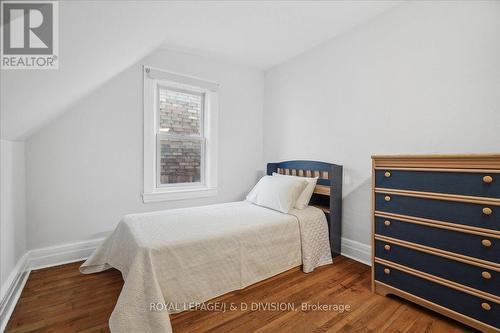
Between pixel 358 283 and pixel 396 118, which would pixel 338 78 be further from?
pixel 358 283

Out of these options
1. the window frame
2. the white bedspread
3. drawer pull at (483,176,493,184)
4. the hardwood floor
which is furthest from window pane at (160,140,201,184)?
drawer pull at (483,176,493,184)

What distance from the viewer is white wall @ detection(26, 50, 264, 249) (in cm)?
235

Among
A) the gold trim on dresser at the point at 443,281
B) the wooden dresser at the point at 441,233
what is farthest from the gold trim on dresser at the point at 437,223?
the gold trim on dresser at the point at 443,281

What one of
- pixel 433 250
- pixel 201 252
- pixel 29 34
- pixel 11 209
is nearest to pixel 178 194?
pixel 201 252

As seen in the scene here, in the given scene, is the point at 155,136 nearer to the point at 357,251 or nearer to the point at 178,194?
the point at 178,194

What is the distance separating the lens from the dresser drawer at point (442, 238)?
4.73 feet

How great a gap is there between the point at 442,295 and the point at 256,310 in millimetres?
1282

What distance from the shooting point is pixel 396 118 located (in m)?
2.29

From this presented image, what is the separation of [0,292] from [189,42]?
2.80 m

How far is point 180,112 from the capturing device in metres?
3.20

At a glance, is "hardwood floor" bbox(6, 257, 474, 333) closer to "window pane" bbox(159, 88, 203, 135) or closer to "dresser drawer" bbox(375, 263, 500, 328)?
"dresser drawer" bbox(375, 263, 500, 328)

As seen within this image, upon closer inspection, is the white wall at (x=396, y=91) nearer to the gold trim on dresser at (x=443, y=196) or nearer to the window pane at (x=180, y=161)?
the gold trim on dresser at (x=443, y=196)

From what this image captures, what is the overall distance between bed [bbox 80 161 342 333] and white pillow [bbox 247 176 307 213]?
0.33 feet

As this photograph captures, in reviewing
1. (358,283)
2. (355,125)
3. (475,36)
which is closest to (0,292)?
(358,283)
